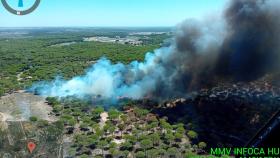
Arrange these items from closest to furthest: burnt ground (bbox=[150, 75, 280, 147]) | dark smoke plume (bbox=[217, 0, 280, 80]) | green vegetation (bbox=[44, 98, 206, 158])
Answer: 1. green vegetation (bbox=[44, 98, 206, 158])
2. burnt ground (bbox=[150, 75, 280, 147])
3. dark smoke plume (bbox=[217, 0, 280, 80])

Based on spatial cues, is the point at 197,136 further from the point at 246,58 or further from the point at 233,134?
the point at 246,58

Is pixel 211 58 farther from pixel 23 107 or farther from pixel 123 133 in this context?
pixel 23 107

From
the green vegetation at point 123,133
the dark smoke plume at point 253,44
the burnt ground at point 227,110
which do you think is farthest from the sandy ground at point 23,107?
the dark smoke plume at point 253,44

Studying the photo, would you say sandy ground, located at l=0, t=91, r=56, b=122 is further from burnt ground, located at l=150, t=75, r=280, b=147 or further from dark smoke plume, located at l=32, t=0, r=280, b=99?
burnt ground, located at l=150, t=75, r=280, b=147

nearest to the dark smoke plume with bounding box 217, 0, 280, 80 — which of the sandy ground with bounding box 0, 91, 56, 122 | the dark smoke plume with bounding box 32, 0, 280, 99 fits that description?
the dark smoke plume with bounding box 32, 0, 280, 99

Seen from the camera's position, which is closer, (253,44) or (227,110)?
(227,110)

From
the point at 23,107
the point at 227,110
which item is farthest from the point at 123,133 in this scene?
the point at 23,107
